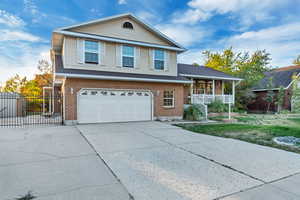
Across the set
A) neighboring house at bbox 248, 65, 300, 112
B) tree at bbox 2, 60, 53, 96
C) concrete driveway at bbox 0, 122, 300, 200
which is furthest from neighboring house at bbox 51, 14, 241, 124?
neighboring house at bbox 248, 65, 300, 112

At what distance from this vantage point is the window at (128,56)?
1155 cm

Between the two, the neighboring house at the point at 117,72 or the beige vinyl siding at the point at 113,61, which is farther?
the beige vinyl siding at the point at 113,61

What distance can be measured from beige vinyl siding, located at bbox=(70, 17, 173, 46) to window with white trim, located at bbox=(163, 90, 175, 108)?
12.9 feet

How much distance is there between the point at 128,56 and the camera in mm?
11703

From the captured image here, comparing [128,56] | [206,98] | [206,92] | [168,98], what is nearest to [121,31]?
[128,56]

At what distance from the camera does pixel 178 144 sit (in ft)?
19.0

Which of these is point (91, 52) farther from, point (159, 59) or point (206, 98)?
point (206, 98)

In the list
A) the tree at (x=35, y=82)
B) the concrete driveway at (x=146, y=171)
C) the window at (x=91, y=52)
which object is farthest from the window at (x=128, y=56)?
the tree at (x=35, y=82)

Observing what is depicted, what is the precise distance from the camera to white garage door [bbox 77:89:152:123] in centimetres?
998

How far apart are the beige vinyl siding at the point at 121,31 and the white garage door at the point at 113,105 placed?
158 inches

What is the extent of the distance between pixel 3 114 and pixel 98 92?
1107 centimetres

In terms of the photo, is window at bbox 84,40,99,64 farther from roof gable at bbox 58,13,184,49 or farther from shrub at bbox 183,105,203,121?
shrub at bbox 183,105,203,121

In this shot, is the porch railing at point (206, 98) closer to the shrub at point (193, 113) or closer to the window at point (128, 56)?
the shrub at point (193, 113)

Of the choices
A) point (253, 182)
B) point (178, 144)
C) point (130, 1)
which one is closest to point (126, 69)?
point (130, 1)
